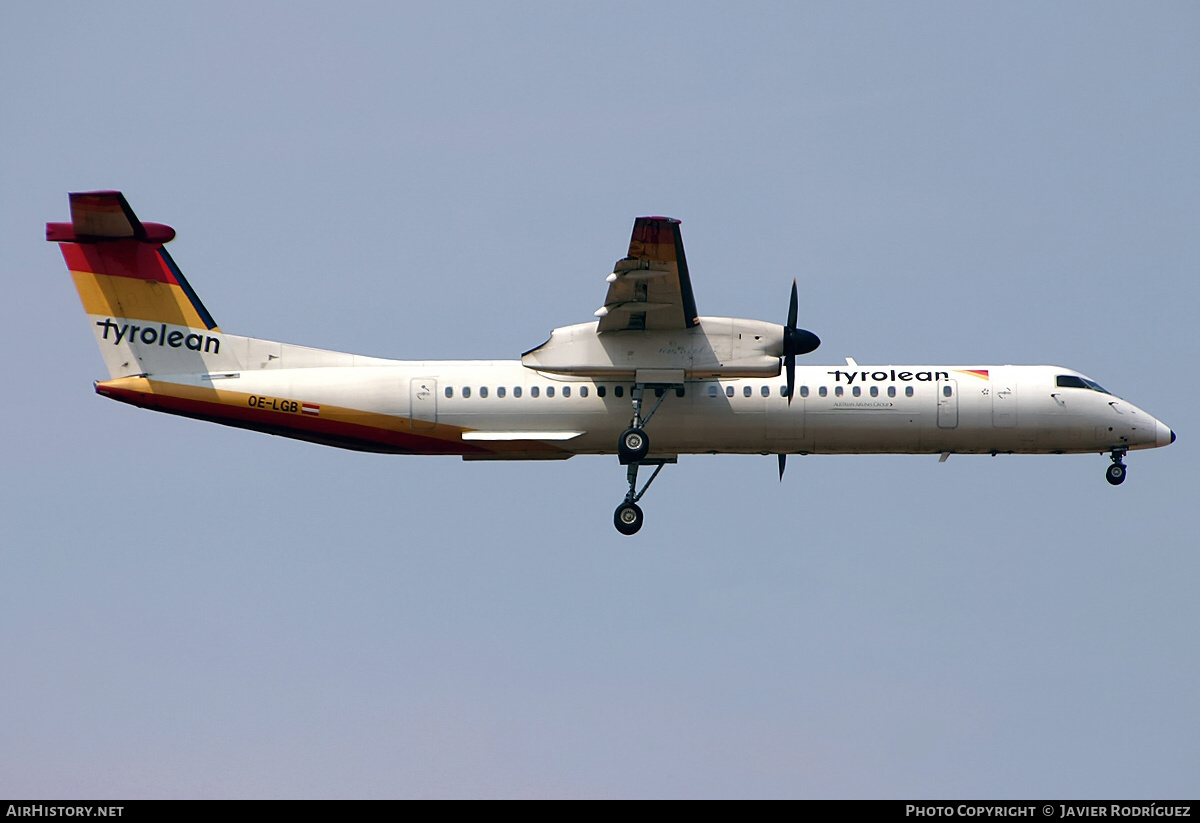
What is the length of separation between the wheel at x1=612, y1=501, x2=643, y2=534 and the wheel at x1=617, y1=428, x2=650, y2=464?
129 cm

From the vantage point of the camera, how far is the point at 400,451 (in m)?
29.1

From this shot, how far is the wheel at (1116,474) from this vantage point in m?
30.5

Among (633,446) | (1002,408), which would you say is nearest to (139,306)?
(633,446)

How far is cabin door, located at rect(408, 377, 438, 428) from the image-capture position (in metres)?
28.6

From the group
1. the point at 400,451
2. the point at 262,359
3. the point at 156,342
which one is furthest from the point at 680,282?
the point at 156,342

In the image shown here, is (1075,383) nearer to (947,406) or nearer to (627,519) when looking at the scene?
(947,406)

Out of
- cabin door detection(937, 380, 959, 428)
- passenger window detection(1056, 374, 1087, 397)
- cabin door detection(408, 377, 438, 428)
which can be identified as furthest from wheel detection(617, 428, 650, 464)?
passenger window detection(1056, 374, 1087, 397)

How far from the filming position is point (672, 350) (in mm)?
27750

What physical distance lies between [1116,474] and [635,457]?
10.6 m

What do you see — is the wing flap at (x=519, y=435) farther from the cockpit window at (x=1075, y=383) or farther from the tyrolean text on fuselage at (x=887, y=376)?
the cockpit window at (x=1075, y=383)

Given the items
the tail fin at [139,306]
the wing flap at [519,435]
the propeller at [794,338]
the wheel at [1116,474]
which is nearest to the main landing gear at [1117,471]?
the wheel at [1116,474]

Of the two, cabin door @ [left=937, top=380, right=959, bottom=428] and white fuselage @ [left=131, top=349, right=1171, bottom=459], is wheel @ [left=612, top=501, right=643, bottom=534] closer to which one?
white fuselage @ [left=131, top=349, right=1171, bottom=459]

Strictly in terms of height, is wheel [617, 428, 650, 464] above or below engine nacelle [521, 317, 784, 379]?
below

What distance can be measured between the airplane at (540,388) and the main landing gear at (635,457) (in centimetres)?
3
